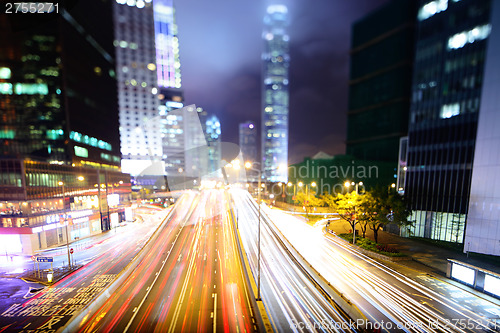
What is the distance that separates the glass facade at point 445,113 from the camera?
31.3 m

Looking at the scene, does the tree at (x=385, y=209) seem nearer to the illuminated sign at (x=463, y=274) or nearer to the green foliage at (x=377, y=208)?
the green foliage at (x=377, y=208)

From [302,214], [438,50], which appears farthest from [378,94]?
[302,214]

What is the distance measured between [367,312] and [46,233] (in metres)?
44.3

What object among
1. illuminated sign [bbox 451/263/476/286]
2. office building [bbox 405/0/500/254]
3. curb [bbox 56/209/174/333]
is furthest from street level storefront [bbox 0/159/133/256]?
office building [bbox 405/0/500/254]

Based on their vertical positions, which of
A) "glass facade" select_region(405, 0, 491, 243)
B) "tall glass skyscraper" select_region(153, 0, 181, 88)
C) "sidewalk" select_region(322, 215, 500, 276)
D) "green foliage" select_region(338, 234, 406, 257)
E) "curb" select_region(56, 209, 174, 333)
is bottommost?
"sidewalk" select_region(322, 215, 500, 276)

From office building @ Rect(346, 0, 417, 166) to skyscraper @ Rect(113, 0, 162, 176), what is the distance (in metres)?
103

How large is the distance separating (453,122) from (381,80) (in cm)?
3259


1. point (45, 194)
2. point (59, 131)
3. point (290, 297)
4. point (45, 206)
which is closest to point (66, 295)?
point (290, 297)

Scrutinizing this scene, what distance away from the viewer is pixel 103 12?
269ft

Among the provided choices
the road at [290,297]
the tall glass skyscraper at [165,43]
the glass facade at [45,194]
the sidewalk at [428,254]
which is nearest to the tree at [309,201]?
the sidewalk at [428,254]

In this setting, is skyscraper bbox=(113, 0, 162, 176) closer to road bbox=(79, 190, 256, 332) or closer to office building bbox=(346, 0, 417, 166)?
road bbox=(79, 190, 256, 332)

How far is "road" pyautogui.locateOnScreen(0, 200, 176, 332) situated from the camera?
50.2 feet

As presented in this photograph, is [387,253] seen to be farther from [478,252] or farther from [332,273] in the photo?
[478,252]

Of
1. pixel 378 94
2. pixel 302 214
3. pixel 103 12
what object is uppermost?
pixel 103 12
